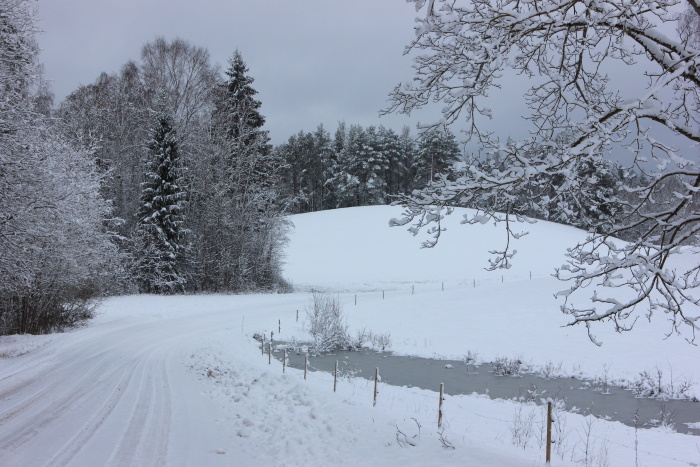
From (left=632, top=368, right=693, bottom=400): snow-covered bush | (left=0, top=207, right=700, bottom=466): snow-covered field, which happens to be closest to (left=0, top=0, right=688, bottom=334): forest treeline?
(left=0, top=207, right=700, bottom=466): snow-covered field

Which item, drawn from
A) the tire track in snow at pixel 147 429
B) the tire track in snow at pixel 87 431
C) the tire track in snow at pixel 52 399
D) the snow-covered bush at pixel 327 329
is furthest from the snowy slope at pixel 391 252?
the tire track in snow at pixel 87 431

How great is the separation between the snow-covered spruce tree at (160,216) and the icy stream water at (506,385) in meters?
15.6

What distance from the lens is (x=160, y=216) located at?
31688mm

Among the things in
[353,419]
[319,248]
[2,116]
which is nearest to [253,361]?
[353,419]

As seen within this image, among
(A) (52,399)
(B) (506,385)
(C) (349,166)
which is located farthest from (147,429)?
(C) (349,166)

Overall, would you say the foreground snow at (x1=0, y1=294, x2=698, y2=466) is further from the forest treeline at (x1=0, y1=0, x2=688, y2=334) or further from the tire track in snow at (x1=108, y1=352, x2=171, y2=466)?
the forest treeline at (x1=0, y1=0, x2=688, y2=334)

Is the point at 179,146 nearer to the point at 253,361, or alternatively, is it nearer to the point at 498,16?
the point at 253,361

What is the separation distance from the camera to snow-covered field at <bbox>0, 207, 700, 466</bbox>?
7.20 m

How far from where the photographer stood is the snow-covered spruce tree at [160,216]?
103 feet

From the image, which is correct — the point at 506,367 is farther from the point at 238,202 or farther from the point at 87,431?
the point at 238,202

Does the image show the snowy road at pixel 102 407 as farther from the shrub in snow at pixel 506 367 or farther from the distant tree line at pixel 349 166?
the distant tree line at pixel 349 166

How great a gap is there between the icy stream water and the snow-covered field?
4.42ft

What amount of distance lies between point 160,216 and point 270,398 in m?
24.2

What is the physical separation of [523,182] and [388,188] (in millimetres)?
77818
